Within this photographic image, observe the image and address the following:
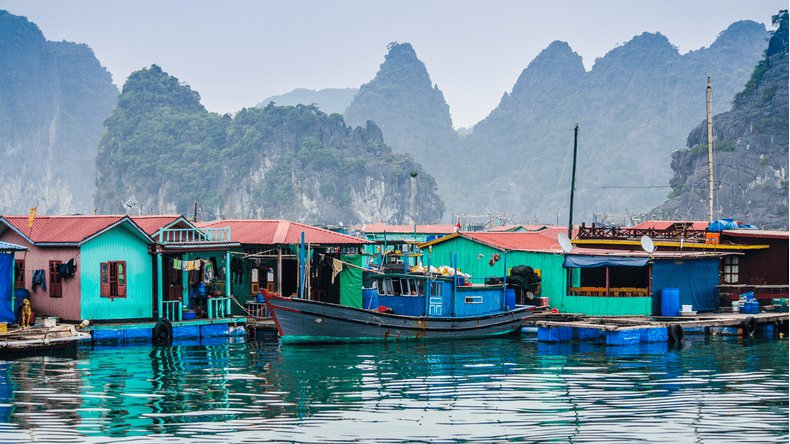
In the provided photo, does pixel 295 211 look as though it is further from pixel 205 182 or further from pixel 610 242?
pixel 610 242

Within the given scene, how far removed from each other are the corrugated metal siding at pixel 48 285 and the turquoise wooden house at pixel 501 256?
36.4 feet

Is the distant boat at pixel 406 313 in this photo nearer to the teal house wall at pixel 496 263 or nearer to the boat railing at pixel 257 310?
the teal house wall at pixel 496 263

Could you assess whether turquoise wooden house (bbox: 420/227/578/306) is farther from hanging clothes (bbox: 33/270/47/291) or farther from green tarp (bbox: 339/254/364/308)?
hanging clothes (bbox: 33/270/47/291)

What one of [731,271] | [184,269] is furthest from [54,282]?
[731,271]

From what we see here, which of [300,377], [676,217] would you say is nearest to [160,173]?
[676,217]

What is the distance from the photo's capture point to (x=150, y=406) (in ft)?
65.8

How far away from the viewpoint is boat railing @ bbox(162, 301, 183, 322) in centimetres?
3105

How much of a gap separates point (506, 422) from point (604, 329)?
12.3m

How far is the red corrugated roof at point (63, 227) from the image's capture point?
29.9m

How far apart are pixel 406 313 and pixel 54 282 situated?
10.3 m

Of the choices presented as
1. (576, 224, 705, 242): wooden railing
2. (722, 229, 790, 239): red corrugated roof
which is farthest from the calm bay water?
(576, 224, 705, 242): wooden railing

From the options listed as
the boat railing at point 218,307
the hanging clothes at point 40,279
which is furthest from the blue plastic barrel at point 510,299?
the hanging clothes at point 40,279

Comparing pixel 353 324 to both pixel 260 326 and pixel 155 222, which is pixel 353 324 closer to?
pixel 260 326

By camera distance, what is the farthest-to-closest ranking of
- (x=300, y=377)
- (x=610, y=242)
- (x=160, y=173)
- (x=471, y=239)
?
(x=160, y=173), (x=610, y=242), (x=471, y=239), (x=300, y=377)
